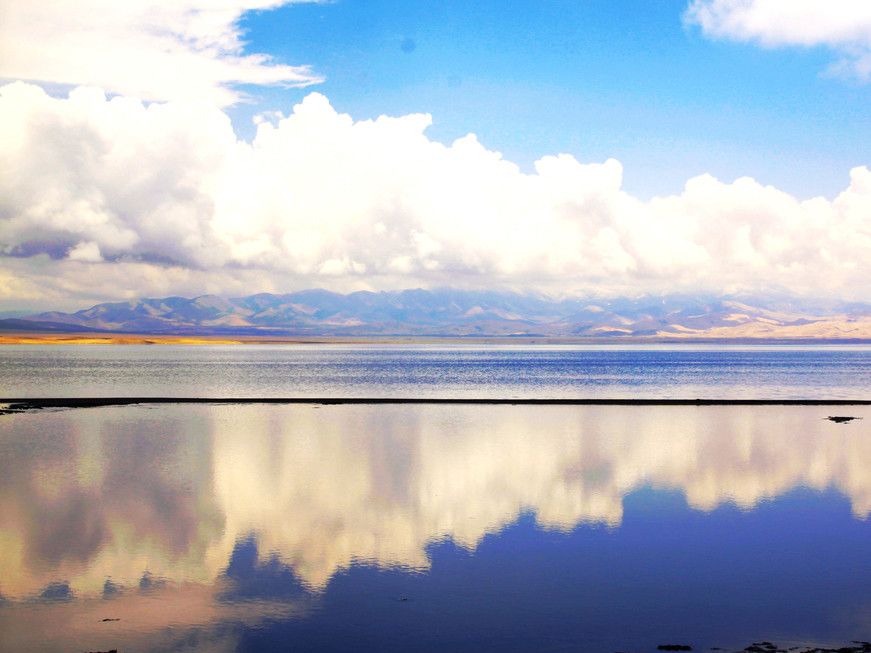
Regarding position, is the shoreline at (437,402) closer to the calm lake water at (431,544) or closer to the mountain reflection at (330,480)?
the mountain reflection at (330,480)

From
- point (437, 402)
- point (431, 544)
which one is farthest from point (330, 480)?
point (437, 402)

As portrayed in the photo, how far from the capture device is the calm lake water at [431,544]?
15.4 meters

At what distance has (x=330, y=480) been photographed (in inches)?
1230

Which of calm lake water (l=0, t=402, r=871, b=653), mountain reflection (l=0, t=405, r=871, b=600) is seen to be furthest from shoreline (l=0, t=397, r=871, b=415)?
calm lake water (l=0, t=402, r=871, b=653)

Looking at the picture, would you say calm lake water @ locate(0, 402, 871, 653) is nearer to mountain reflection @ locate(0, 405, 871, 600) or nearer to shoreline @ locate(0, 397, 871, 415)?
mountain reflection @ locate(0, 405, 871, 600)

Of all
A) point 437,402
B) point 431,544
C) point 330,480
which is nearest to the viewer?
point 431,544

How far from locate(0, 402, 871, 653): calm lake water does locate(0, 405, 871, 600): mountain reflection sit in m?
0.13

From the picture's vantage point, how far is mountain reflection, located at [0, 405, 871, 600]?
20.5 metres

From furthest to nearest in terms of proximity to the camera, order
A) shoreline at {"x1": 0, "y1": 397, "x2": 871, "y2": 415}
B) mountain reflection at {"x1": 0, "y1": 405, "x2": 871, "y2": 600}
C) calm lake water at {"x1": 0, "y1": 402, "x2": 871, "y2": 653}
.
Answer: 1. shoreline at {"x1": 0, "y1": 397, "x2": 871, "y2": 415}
2. mountain reflection at {"x1": 0, "y1": 405, "x2": 871, "y2": 600}
3. calm lake water at {"x1": 0, "y1": 402, "x2": 871, "y2": 653}

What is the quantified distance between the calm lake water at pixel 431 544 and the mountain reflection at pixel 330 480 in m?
0.13

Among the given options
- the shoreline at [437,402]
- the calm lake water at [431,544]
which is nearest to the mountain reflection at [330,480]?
the calm lake water at [431,544]

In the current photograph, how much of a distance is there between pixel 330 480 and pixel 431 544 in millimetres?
10400

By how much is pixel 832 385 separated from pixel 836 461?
66820 millimetres

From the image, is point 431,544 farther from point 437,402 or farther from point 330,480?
point 437,402
